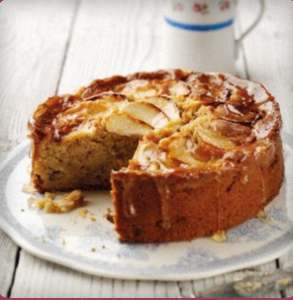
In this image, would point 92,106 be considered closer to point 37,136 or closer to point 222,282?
point 37,136

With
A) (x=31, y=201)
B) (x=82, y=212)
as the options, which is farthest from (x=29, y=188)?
(x=82, y=212)

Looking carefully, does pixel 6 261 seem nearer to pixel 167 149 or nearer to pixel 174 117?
pixel 167 149

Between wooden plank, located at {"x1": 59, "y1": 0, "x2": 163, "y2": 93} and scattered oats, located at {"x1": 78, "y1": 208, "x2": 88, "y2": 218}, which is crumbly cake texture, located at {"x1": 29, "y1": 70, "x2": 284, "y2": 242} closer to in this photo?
scattered oats, located at {"x1": 78, "y1": 208, "x2": 88, "y2": 218}

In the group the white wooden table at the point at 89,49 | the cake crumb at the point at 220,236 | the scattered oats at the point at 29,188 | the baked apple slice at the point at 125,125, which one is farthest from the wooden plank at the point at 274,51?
the scattered oats at the point at 29,188

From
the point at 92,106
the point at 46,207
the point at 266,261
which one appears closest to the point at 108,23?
the point at 92,106

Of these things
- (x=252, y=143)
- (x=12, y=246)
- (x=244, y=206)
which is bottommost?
(x=12, y=246)

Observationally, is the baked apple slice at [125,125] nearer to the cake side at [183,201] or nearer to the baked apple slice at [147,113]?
the baked apple slice at [147,113]
